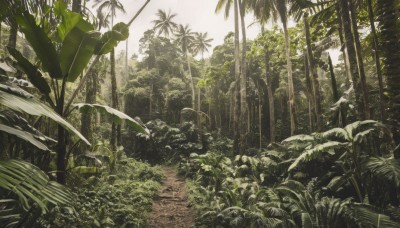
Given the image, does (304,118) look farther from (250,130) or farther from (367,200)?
(367,200)

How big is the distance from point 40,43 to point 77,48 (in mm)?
515

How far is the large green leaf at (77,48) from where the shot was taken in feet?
13.3

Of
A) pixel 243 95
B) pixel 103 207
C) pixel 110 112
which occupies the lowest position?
pixel 103 207

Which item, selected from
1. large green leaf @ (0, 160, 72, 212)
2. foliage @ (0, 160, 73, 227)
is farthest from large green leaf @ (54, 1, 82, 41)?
large green leaf @ (0, 160, 72, 212)

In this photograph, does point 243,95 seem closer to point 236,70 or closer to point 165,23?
point 236,70

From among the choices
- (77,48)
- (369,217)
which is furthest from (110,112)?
(369,217)

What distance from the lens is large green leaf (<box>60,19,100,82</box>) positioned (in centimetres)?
405

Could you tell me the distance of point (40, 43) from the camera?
3711 millimetres

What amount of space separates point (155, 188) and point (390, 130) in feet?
27.3

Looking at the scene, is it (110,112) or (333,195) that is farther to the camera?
(333,195)

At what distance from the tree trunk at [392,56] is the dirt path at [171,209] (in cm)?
524

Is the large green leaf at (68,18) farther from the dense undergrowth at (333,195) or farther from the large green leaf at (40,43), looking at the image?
the dense undergrowth at (333,195)

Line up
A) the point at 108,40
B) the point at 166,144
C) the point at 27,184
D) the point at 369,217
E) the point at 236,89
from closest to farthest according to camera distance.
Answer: the point at 27,184
the point at 369,217
the point at 108,40
the point at 236,89
the point at 166,144

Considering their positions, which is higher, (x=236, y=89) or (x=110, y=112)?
(x=236, y=89)
